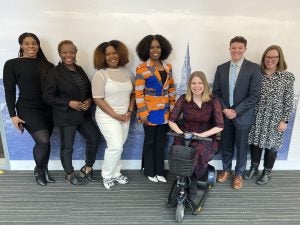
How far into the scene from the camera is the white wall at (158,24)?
111 inches

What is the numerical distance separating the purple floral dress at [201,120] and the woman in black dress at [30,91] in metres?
1.35

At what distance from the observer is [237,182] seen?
3.02 meters

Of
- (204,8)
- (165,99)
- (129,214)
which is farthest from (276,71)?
(129,214)

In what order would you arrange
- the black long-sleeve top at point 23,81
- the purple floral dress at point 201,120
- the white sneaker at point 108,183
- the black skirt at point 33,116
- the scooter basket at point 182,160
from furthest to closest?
the white sneaker at point 108,183 < the black skirt at point 33,116 < the black long-sleeve top at point 23,81 < the purple floral dress at point 201,120 < the scooter basket at point 182,160

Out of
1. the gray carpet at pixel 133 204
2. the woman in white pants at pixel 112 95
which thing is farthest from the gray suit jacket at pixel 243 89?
the woman in white pants at pixel 112 95

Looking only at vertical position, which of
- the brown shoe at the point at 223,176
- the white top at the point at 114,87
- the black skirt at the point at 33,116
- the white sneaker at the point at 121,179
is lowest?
the white sneaker at the point at 121,179

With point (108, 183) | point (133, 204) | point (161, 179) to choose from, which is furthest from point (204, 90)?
point (108, 183)

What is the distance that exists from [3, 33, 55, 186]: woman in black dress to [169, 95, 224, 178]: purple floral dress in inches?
53.2

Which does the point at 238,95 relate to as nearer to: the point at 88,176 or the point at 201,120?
the point at 201,120

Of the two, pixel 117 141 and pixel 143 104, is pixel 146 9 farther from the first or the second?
pixel 117 141

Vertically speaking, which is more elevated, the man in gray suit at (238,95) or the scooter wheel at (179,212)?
the man in gray suit at (238,95)

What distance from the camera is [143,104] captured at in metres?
2.79

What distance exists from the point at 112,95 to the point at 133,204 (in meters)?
1.11

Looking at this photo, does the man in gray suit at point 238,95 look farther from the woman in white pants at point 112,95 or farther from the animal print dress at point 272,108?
the woman in white pants at point 112,95
